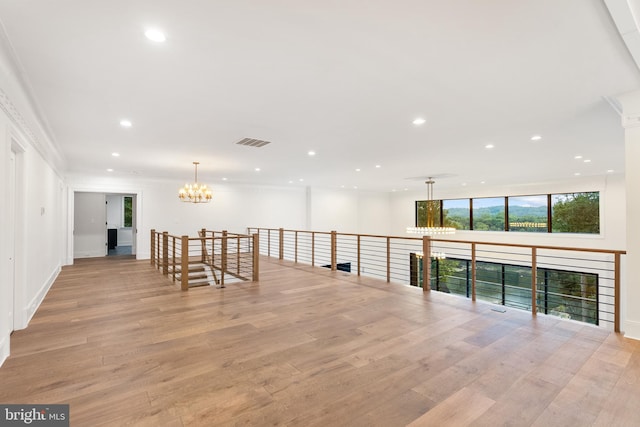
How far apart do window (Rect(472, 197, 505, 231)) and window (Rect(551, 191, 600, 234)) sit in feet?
5.28

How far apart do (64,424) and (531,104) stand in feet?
16.3

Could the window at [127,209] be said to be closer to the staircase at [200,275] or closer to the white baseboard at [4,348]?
the staircase at [200,275]

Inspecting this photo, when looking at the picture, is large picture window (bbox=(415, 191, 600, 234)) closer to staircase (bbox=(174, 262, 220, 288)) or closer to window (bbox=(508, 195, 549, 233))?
window (bbox=(508, 195, 549, 233))

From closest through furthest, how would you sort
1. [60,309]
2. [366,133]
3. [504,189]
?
[60,309] → [366,133] → [504,189]

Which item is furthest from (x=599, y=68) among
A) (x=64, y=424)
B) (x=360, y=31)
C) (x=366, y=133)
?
(x=64, y=424)

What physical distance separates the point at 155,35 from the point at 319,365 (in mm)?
2846

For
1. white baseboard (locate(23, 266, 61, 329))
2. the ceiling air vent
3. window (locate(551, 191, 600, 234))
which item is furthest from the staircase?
window (locate(551, 191, 600, 234))

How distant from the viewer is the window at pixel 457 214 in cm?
1239

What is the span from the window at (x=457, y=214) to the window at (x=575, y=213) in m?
2.88

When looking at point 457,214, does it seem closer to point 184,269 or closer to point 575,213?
point 575,213

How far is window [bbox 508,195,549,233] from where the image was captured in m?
10.3

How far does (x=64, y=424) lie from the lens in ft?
6.12

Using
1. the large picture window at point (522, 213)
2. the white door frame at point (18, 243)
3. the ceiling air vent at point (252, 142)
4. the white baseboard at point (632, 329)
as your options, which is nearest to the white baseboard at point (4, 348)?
the white door frame at point (18, 243)

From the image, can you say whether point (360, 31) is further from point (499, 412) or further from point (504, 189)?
point (504, 189)
